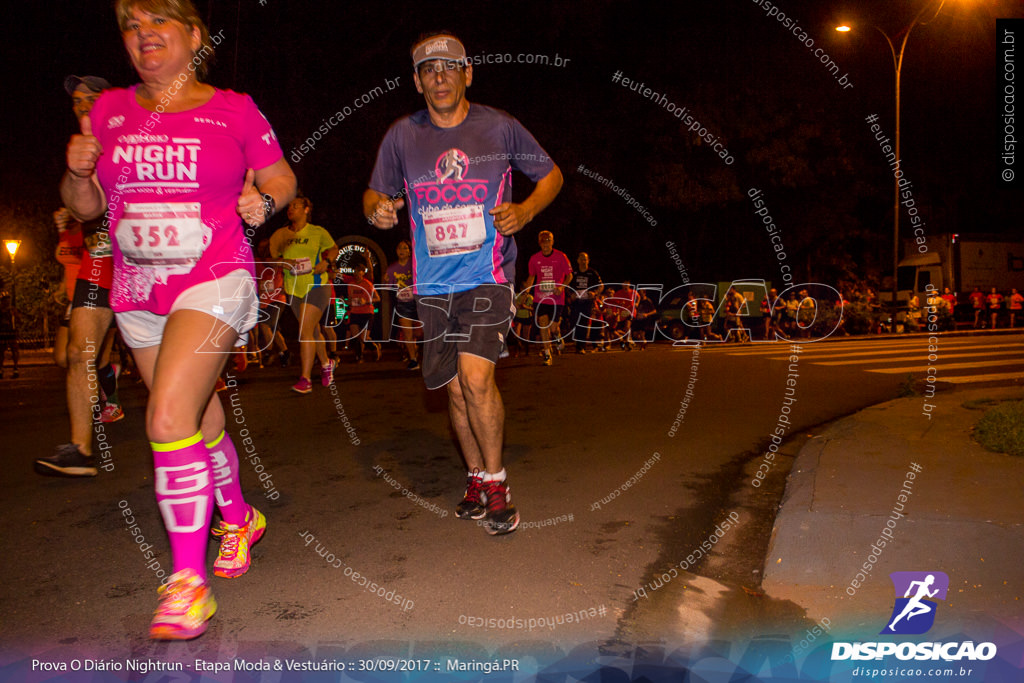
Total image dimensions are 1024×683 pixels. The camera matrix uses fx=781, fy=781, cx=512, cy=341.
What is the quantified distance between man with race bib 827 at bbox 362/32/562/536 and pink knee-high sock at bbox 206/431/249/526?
3.61 ft

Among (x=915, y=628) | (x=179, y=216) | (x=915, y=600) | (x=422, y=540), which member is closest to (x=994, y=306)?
(x=915, y=600)

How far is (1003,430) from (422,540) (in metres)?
3.69

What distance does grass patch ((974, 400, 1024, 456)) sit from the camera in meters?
4.61

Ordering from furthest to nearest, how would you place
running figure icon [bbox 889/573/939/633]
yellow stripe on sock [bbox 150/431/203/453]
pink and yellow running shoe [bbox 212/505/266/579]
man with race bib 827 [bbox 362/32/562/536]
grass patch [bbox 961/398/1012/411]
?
1. grass patch [bbox 961/398/1012/411]
2. man with race bib 827 [bbox 362/32/562/536]
3. pink and yellow running shoe [bbox 212/505/266/579]
4. running figure icon [bbox 889/573/939/633]
5. yellow stripe on sock [bbox 150/431/203/453]

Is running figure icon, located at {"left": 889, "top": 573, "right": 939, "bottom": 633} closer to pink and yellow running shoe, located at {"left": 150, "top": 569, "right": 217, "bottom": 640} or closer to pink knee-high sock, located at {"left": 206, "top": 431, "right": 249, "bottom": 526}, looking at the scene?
Result: pink and yellow running shoe, located at {"left": 150, "top": 569, "right": 217, "bottom": 640}

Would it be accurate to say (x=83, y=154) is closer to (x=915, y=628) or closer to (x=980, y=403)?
(x=915, y=628)

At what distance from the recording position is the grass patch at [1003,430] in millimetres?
4613

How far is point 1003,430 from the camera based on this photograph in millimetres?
4844

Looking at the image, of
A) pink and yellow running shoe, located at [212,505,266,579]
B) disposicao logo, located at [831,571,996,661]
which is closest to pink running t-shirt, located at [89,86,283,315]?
pink and yellow running shoe, located at [212,505,266,579]

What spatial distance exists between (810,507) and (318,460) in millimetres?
3154

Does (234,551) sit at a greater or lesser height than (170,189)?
lesser

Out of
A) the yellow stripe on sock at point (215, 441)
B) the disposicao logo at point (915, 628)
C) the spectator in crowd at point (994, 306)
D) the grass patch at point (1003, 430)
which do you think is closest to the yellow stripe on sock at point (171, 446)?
the yellow stripe on sock at point (215, 441)

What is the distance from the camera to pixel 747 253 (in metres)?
29.8

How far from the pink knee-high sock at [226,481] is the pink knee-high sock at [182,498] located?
0.46 metres
